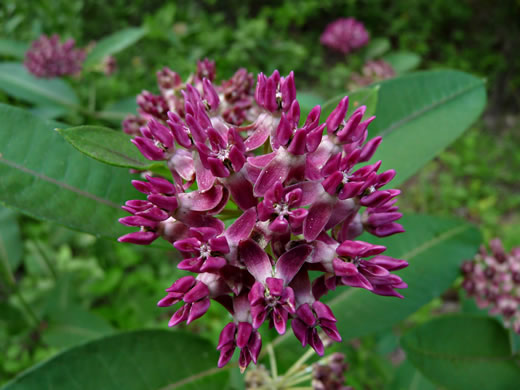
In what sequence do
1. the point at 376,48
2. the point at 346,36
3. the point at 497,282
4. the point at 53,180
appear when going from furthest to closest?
1. the point at 376,48
2. the point at 346,36
3. the point at 497,282
4. the point at 53,180

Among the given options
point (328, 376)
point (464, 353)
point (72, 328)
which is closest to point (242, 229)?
point (328, 376)

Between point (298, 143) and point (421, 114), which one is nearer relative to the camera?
point (298, 143)

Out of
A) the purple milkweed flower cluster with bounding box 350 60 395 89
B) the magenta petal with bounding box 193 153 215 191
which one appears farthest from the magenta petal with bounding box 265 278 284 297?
the purple milkweed flower cluster with bounding box 350 60 395 89

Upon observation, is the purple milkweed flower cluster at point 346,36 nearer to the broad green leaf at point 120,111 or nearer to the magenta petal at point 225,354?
the broad green leaf at point 120,111

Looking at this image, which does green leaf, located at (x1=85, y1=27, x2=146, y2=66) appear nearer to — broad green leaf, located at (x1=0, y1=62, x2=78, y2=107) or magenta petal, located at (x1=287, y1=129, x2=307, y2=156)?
broad green leaf, located at (x1=0, y1=62, x2=78, y2=107)

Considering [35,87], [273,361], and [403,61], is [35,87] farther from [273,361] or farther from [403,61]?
[403,61]

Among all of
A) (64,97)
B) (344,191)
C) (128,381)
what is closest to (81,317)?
(128,381)

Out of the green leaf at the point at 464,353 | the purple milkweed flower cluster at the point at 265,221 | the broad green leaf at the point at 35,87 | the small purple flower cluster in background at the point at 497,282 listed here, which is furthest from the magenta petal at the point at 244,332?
the broad green leaf at the point at 35,87

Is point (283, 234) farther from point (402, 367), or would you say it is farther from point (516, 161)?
point (516, 161)
